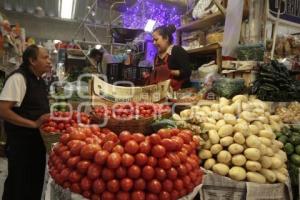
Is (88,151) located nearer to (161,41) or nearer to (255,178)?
(255,178)

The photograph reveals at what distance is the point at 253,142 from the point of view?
83.1 inches

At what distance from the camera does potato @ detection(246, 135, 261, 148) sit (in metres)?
2.11

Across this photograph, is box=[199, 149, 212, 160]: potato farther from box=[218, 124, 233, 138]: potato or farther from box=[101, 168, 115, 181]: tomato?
box=[101, 168, 115, 181]: tomato

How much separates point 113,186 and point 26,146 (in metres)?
1.90

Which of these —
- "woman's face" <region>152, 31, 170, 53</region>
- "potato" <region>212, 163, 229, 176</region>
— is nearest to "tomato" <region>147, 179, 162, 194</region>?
"potato" <region>212, 163, 229, 176</region>

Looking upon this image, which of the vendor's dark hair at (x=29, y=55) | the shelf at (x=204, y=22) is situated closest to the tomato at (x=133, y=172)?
the vendor's dark hair at (x=29, y=55)

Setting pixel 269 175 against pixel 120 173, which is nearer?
pixel 120 173

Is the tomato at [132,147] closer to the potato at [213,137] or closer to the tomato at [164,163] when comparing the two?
the tomato at [164,163]

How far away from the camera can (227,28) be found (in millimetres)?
3918

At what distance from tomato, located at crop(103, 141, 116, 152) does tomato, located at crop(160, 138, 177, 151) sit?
0.27 metres

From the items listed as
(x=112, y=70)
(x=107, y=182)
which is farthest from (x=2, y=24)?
(x=107, y=182)

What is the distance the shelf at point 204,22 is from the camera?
4.48 m

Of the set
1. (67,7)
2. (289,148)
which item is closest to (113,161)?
(289,148)

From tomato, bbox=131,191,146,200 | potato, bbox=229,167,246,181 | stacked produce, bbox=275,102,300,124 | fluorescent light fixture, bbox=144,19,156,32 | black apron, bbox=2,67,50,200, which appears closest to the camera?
tomato, bbox=131,191,146,200
